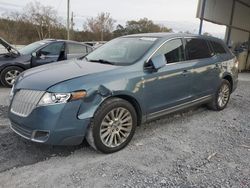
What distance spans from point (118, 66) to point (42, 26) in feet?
122

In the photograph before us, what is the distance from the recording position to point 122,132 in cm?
399

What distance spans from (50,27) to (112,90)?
123 feet

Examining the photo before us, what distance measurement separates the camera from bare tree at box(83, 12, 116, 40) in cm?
4812

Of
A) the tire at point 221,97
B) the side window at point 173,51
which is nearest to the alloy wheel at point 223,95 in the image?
the tire at point 221,97

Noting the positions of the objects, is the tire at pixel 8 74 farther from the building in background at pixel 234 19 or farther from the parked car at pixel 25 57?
the building in background at pixel 234 19

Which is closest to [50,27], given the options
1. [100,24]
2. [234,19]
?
[100,24]

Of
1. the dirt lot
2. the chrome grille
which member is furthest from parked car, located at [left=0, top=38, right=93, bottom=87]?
the chrome grille

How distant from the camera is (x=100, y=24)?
4850cm

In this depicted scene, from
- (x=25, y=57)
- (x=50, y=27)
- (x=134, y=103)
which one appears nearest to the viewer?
(x=134, y=103)

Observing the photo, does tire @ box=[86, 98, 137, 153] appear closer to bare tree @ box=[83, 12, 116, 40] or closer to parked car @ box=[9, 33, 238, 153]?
parked car @ box=[9, 33, 238, 153]

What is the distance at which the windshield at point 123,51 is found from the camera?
4.32 metres

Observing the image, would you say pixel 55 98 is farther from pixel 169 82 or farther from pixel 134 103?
pixel 169 82

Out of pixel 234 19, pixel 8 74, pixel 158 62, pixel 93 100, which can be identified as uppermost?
pixel 234 19

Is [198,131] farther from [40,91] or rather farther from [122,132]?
[40,91]
